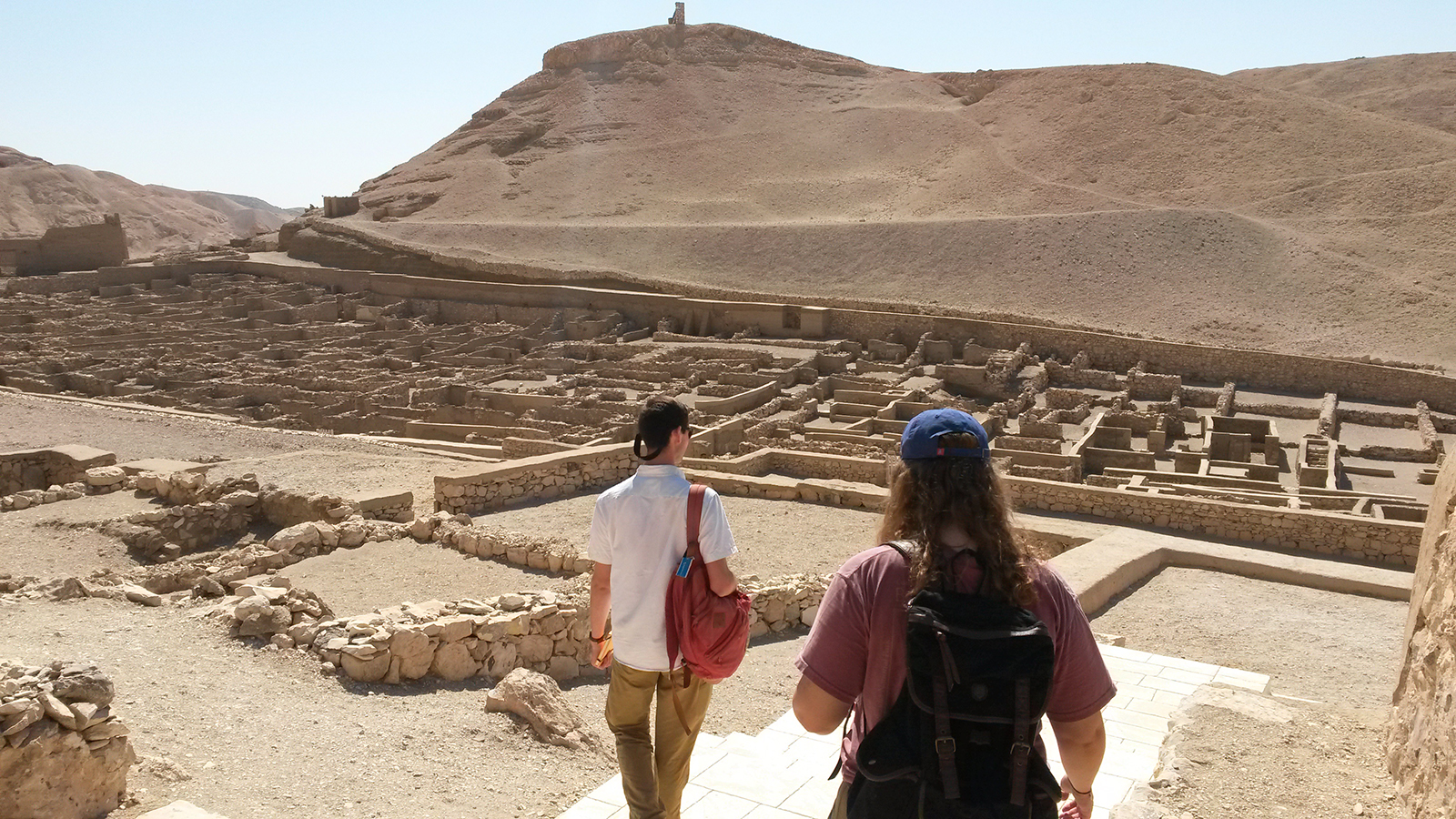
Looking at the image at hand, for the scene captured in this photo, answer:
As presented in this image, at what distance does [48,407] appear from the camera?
60.6 feet

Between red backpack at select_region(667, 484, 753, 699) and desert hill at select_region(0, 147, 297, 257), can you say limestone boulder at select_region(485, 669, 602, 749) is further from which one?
desert hill at select_region(0, 147, 297, 257)

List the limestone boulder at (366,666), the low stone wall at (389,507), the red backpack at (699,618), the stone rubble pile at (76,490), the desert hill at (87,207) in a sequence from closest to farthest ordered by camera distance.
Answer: the red backpack at (699,618) < the limestone boulder at (366,666) < the low stone wall at (389,507) < the stone rubble pile at (76,490) < the desert hill at (87,207)

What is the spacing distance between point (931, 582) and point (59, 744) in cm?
357

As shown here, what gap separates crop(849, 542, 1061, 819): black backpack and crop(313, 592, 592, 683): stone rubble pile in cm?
450

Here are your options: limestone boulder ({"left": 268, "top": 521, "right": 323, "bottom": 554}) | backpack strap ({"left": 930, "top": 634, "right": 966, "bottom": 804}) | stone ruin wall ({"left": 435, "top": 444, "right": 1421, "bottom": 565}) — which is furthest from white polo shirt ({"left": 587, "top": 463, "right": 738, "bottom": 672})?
stone ruin wall ({"left": 435, "top": 444, "right": 1421, "bottom": 565})

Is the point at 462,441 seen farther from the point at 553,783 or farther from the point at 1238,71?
the point at 1238,71

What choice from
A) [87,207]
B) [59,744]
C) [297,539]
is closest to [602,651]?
[59,744]

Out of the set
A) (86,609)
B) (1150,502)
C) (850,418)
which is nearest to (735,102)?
(850,418)

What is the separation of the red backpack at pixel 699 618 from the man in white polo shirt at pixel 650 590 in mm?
27

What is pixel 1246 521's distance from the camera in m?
11.6

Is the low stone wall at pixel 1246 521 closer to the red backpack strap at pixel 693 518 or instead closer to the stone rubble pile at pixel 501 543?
the stone rubble pile at pixel 501 543

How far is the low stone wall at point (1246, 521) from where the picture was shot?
36.2 feet

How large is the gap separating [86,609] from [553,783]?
4.12m

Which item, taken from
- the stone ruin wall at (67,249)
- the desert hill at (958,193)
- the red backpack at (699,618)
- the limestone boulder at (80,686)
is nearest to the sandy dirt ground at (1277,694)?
the red backpack at (699,618)
